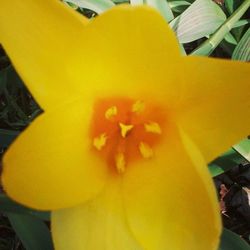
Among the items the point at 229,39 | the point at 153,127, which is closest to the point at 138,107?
the point at 153,127

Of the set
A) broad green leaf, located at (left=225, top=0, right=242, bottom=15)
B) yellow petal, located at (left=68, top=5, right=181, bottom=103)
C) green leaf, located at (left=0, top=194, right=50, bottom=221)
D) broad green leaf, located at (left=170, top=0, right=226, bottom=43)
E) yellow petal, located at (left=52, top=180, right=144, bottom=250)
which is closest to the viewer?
yellow petal, located at (left=68, top=5, right=181, bottom=103)

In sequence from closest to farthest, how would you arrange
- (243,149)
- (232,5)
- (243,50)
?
(243,149), (243,50), (232,5)

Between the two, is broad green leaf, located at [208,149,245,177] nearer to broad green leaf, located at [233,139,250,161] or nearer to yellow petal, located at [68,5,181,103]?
broad green leaf, located at [233,139,250,161]

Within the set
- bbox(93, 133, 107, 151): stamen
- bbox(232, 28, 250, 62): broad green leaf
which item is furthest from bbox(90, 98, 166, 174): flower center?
bbox(232, 28, 250, 62): broad green leaf

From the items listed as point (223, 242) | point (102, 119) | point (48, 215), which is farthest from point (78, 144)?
point (223, 242)

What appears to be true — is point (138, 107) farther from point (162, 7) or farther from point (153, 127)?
point (162, 7)
